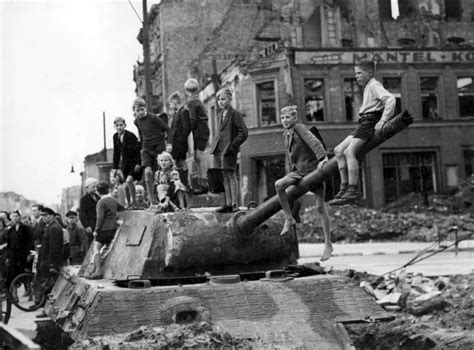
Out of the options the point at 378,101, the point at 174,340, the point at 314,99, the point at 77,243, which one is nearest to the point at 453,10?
the point at 314,99

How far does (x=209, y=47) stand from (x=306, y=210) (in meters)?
14.6

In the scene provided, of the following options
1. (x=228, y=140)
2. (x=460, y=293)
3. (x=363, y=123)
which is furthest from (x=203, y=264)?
(x=460, y=293)

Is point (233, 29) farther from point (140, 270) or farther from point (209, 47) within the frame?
point (140, 270)

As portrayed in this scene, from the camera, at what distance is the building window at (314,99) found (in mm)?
29984

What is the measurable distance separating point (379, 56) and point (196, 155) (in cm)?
2352

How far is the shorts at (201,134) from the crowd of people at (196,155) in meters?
0.01

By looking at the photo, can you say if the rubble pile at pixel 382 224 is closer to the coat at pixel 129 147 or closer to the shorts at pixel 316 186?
the coat at pixel 129 147

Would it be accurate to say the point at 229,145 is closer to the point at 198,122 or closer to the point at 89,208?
the point at 198,122

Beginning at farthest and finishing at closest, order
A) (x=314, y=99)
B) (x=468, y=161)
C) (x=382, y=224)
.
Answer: (x=468, y=161) → (x=314, y=99) → (x=382, y=224)

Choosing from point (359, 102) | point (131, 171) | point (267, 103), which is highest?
point (267, 103)

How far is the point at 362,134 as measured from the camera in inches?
201

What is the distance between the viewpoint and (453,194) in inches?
1165

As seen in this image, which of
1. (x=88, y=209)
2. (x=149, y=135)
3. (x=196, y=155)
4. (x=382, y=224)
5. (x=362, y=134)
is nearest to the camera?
(x=362, y=134)

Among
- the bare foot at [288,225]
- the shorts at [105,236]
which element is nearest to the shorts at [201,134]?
the shorts at [105,236]
